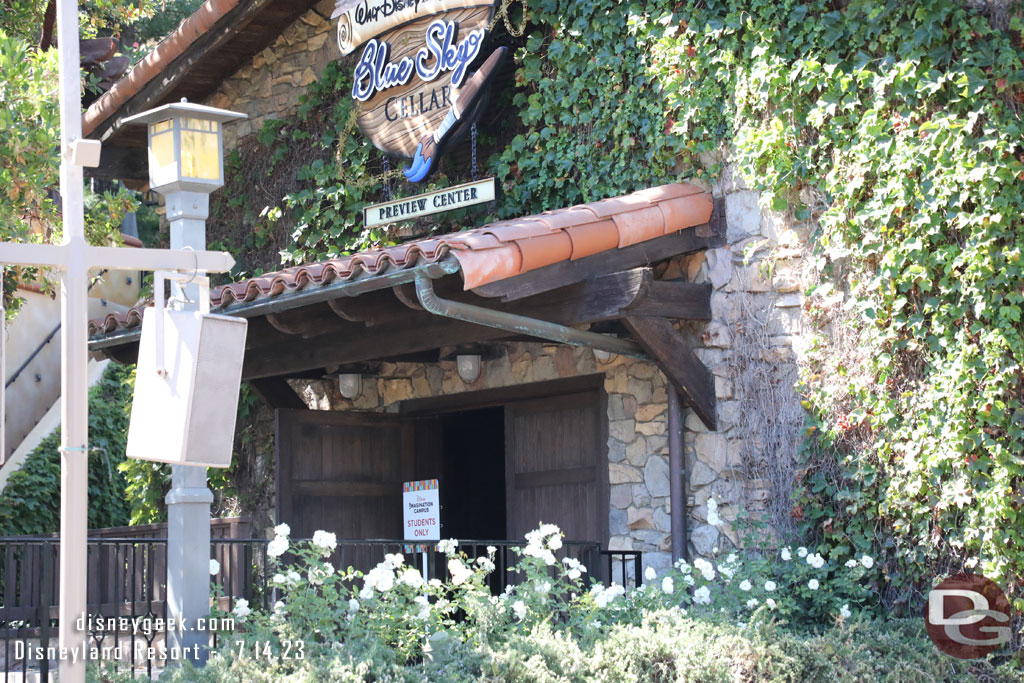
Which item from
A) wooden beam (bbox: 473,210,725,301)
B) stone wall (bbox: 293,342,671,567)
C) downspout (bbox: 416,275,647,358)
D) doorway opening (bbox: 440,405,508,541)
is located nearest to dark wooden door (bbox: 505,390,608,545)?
stone wall (bbox: 293,342,671,567)

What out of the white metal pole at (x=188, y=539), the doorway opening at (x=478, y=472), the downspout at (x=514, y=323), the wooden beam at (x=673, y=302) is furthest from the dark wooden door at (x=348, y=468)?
the white metal pole at (x=188, y=539)

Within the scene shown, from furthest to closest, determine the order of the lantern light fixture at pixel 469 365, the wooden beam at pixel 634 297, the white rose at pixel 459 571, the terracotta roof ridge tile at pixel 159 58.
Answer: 1. the terracotta roof ridge tile at pixel 159 58
2. the lantern light fixture at pixel 469 365
3. the wooden beam at pixel 634 297
4. the white rose at pixel 459 571

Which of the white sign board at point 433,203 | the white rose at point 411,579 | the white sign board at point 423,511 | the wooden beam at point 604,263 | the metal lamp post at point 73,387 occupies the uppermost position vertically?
the white sign board at point 433,203

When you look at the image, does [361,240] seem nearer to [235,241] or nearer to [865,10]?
[235,241]

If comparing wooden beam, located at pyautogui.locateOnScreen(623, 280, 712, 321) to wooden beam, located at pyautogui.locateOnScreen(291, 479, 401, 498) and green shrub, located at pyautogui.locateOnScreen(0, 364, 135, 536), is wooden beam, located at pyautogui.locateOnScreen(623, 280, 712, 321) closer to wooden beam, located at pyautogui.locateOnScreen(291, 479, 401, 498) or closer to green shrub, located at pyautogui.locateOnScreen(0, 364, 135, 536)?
wooden beam, located at pyautogui.locateOnScreen(291, 479, 401, 498)

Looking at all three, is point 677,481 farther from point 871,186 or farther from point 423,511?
point 871,186

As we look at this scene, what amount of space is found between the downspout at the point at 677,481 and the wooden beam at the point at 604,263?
2.92ft

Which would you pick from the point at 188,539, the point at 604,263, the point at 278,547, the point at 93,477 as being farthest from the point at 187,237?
the point at 93,477

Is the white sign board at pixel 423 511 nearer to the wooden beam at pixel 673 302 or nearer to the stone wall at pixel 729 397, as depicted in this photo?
the stone wall at pixel 729 397

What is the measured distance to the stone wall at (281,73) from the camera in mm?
10305

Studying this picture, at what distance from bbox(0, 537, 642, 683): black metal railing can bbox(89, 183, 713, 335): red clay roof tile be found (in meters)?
1.57

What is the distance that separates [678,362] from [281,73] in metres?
5.26

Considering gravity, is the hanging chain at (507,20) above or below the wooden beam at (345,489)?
above

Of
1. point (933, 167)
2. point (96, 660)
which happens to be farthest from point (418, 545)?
point (933, 167)
